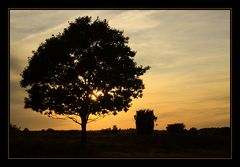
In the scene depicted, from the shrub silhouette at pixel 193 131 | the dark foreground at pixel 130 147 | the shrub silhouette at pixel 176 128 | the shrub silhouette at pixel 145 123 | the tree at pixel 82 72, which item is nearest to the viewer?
the dark foreground at pixel 130 147

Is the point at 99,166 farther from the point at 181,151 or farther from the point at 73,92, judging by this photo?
the point at 73,92

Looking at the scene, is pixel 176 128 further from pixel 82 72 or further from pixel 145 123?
pixel 82 72

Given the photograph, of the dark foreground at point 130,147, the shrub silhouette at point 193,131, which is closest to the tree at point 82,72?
the dark foreground at point 130,147

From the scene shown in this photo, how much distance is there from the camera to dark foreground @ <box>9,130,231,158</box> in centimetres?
3834

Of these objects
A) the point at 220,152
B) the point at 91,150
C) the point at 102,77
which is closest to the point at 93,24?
the point at 102,77

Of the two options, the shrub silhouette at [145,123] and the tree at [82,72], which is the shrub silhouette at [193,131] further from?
the tree at [82,72]

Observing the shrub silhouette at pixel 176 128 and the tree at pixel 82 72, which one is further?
the shrub silhouette at pixel 176 128

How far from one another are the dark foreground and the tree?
14.0ft

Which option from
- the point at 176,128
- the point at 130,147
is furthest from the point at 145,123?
the point at 130,147

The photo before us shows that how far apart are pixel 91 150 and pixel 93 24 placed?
1665cm

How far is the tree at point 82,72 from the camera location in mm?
48312

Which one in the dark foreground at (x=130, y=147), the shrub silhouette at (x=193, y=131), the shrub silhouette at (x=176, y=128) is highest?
the shrub silhouette at (x=176, y=128)

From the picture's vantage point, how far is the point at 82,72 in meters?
48.4

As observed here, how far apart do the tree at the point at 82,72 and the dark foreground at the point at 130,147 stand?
427cm
